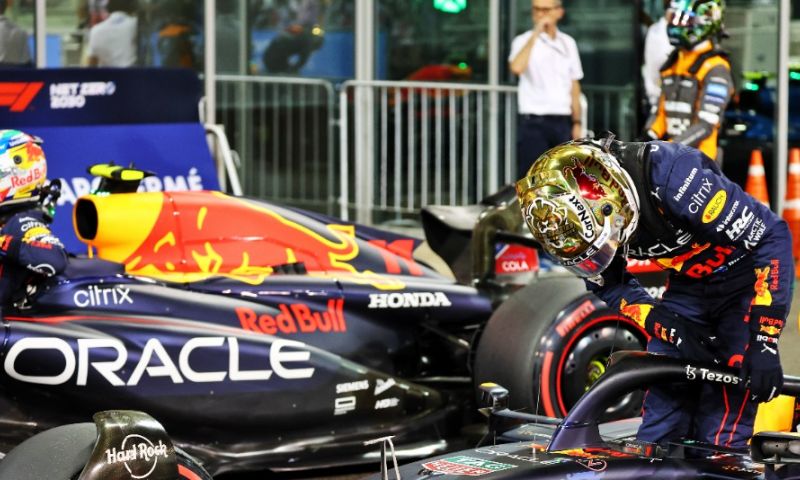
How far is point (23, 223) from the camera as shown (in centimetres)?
639

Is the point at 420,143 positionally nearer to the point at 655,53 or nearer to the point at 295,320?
the point at 655,53

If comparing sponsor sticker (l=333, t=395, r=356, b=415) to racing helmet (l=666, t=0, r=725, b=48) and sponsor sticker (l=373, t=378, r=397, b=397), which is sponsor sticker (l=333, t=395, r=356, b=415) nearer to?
sponsor sticker (l=373, t=378, r=397, b=397)

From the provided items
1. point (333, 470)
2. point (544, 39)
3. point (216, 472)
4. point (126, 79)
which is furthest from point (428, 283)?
point (544, 39)

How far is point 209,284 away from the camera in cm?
675

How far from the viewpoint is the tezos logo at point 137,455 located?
4.22 meters

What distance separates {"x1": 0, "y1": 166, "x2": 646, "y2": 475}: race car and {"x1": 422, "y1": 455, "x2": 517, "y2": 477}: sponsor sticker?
171 centimetres

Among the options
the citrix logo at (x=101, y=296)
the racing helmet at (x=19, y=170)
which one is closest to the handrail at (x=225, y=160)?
the racing helmet at (x=19, y=170)

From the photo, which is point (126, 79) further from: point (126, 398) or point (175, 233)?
point (126, 398)

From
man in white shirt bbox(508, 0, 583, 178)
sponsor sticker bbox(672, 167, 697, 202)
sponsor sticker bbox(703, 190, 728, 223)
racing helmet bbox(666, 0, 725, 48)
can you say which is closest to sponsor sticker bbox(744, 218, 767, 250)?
sponsor sticker bbox(703, 190, 728, 223)

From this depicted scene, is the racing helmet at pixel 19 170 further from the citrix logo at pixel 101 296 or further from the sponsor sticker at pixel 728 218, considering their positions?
the sponsor sticker at pixel 728 218

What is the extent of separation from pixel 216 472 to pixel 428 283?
58.1 inches

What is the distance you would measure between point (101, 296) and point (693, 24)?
4.77 m

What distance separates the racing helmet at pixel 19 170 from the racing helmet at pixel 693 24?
15.1 ft

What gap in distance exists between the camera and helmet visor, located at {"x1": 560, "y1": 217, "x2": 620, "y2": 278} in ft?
15.1
